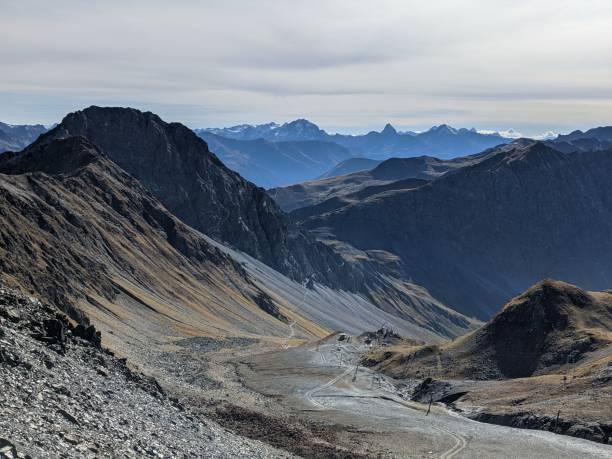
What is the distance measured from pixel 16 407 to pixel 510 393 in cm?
7330

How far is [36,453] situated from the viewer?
1161 inches

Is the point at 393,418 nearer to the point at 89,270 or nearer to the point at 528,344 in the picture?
the point at 528,344

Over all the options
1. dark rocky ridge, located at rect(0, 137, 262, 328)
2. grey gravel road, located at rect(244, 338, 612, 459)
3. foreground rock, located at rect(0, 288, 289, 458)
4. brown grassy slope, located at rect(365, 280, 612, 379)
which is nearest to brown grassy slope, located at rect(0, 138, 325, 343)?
dark rocky ridge, located at rect(0, 137, 262, 328)

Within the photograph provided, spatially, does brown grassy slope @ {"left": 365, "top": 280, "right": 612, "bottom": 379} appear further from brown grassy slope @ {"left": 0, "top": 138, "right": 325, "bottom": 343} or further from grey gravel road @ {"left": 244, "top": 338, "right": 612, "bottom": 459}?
brown grassy slope @ {"left": 0, "top": 138, "right": 325, "bottom": 343}

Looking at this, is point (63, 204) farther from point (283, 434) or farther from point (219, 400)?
point (283, 434)

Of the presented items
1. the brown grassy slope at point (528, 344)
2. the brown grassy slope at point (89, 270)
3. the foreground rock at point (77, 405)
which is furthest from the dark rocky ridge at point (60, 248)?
the brown grassy slope at point (528, 344)

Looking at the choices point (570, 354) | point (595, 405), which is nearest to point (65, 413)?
point (595, 405)

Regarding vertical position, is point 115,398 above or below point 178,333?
above

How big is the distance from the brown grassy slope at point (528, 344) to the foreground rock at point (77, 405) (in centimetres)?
6883

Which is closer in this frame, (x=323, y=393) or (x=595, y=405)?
(x=595, y=405)

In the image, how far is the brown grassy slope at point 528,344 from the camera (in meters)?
116

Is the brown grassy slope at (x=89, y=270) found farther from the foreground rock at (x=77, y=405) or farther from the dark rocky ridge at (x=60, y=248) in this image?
the foreground rock at (x=77, y=405)

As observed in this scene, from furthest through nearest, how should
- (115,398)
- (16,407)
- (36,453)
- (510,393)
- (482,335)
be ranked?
(482,335) < (510,393) < (115,398) < (16,407) < (36,453)

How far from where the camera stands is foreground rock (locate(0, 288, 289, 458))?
33188mm
